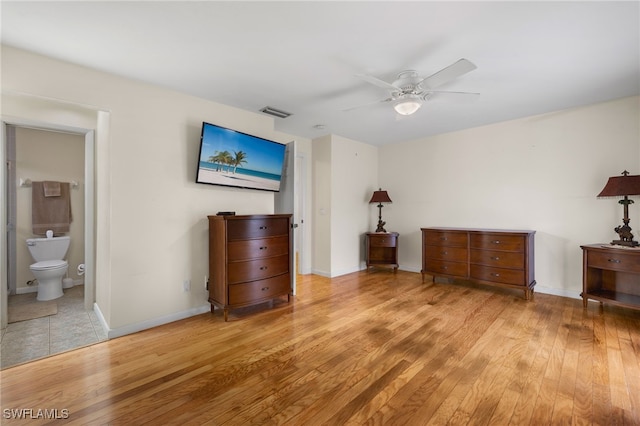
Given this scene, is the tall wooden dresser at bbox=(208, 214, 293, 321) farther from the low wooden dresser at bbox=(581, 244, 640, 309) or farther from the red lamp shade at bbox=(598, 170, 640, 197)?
the red lamp shade at bbox=(598, 170, 640, 197)

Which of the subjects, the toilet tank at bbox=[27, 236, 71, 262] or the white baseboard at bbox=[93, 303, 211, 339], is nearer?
the white baseboard at bbox=[93, 303, 211, 339]

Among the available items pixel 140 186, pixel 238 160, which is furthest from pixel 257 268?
pixel 140 186

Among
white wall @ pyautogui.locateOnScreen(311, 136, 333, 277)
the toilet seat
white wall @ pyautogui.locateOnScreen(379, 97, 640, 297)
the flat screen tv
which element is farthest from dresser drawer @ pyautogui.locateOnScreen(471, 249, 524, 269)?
the toilet seat

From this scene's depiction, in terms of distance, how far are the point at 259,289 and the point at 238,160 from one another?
1483mm

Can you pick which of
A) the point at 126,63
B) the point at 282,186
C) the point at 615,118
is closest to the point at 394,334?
the point at 282,186

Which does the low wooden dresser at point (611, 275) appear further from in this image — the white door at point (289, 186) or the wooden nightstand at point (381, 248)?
the white door at point (289, 186)

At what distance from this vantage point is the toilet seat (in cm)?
329

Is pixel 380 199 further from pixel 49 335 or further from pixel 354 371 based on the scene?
pixel 49 335

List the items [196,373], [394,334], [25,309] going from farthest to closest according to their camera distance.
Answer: [25,309] < [394,334] < [196,373]

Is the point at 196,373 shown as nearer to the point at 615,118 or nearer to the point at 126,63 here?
the point at 126,63

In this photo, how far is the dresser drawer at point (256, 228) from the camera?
277cm

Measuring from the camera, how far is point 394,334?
2.46m

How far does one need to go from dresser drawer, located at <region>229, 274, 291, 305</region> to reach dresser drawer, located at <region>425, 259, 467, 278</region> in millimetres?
2260

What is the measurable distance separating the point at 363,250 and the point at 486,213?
6.94 feet
